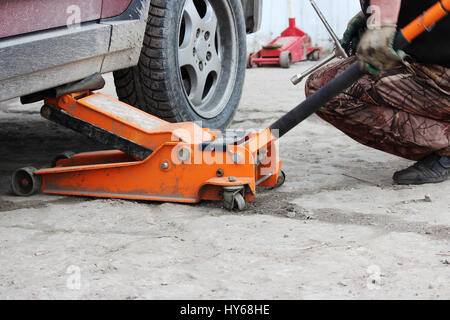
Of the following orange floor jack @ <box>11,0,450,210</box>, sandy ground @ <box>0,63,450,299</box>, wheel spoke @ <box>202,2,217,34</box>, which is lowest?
sandy ground @ <box>0,63,450,299</box>

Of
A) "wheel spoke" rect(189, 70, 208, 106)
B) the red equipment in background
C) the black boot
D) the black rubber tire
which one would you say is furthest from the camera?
the red equipment in background

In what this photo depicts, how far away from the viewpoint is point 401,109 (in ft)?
8.70

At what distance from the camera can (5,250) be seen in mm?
1944

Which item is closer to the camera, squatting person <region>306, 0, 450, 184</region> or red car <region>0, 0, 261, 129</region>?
red car <region>0, 0, 261, 129</region>

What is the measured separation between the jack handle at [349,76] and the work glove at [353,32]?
72cm

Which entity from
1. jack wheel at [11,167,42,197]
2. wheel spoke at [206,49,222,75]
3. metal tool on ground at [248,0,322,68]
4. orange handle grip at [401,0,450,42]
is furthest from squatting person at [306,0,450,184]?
metal tool on ground at [248,0,322,68]

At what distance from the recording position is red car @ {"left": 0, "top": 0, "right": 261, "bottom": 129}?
A: 2.26 meters

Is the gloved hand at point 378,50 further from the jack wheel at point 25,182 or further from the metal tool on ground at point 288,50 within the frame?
the metal tool on ground at point 288,50

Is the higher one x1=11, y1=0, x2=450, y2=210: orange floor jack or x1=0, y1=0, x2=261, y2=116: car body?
x1=0, y1=0, x2=261, y2=116: car body

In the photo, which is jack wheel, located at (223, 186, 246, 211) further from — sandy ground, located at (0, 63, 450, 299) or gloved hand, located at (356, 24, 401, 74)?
gloved hand, located at (356, 24, 401, 74)

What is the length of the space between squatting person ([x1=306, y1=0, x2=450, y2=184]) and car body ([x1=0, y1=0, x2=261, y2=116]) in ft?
2.74

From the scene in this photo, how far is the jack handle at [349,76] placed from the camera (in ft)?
6.31

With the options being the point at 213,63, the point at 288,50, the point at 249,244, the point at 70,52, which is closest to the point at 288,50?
the point at 288,50

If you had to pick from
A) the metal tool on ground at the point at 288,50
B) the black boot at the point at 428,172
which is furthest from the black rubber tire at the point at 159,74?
the metal tool on ground at the point at 288,50
